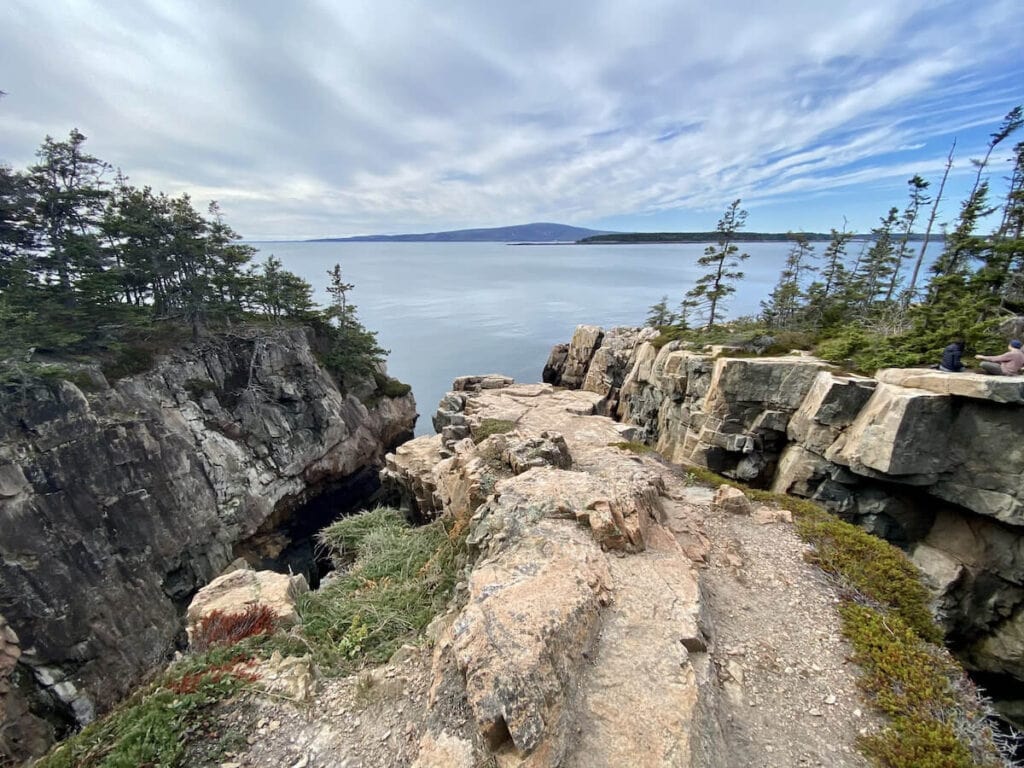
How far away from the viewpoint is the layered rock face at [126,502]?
1678cm

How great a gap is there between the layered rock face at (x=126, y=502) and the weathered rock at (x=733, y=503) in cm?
2485

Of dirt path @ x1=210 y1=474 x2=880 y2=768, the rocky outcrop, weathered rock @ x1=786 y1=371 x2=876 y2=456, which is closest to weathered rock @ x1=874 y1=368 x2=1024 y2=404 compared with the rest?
weathered rock @ x1=786 y1=371 x2=876 y2=456

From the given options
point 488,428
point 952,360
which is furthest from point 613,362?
point 952,360

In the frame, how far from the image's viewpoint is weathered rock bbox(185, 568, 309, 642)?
8727mm

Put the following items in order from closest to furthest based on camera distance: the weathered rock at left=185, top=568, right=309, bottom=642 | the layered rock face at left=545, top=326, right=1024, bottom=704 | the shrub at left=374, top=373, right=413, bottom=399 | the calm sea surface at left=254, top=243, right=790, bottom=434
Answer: the weathered rock at left=185, top=568, right=309, bottom=642 → the layered rock face at left=545, top=326, right=1024, bottom=704 → the shrub at left=374, top=373, right=413, bottom=399 → the calm sea surface at left=254, top=243, right=790, bottom=434

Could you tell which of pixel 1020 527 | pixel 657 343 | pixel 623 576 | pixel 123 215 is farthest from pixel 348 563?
pixel 123 215

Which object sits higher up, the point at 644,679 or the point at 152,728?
the point at 644,679

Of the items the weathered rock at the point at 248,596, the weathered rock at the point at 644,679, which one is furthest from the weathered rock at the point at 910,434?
the weathered rock at the point at 248,596

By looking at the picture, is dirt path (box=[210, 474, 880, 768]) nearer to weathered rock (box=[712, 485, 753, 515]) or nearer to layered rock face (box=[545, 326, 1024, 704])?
weathered rock (box=[712, 485, 753, 515])

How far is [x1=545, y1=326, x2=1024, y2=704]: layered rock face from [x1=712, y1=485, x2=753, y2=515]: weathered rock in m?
6.81

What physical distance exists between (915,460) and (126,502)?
33712 mm

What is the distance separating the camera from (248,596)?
935 centimetres

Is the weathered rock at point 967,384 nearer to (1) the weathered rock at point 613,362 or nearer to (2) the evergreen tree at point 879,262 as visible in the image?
(1) the weathered rock at point 613,362

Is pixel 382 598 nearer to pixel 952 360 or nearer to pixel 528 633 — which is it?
pixel 528 633
